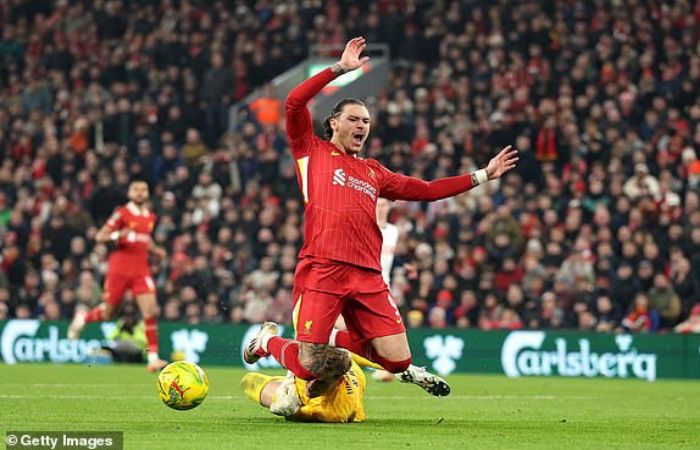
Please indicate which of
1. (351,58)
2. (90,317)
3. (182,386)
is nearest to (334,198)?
(351,58)

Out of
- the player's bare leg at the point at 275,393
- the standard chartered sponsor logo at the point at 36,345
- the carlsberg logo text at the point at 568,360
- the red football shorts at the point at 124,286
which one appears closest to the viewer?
the player's bare leg at the point at 275,393

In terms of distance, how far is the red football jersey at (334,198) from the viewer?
1077cm

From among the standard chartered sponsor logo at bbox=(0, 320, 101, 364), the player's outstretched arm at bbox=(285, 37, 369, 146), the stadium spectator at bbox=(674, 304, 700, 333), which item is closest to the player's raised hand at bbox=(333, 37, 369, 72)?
the player's outstretched arm at bbox=(285, 37, 369, 146)

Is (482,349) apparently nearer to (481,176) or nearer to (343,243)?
(481,176)

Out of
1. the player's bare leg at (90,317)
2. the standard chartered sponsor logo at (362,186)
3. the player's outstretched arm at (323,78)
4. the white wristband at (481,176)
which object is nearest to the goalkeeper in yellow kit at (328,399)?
the standard chartered sponsor logo at (362,186)

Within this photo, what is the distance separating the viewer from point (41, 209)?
2738 cm

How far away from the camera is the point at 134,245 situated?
1909 centimetres

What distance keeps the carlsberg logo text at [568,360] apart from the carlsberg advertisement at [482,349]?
0.01 metres

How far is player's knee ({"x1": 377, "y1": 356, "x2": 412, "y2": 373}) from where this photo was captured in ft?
35.8

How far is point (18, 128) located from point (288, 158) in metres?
6.01

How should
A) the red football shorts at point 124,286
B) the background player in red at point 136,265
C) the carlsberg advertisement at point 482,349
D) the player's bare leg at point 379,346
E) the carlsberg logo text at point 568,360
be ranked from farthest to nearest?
the carlsberg logo text at point 568,360, the carlsberg advertisement at point 482,349, the red football shorts at point 124,286, the background player in red at point 136,265, the player's bare leg at point 379,346

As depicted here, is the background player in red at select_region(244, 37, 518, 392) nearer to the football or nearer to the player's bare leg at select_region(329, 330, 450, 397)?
the player's bare leg at select_region(329, 330, 450, 397)

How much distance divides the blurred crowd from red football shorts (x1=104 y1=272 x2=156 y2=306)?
15.2 ft

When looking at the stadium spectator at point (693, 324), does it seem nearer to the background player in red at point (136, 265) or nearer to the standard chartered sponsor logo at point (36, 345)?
the background player in red at point (136, 265)
